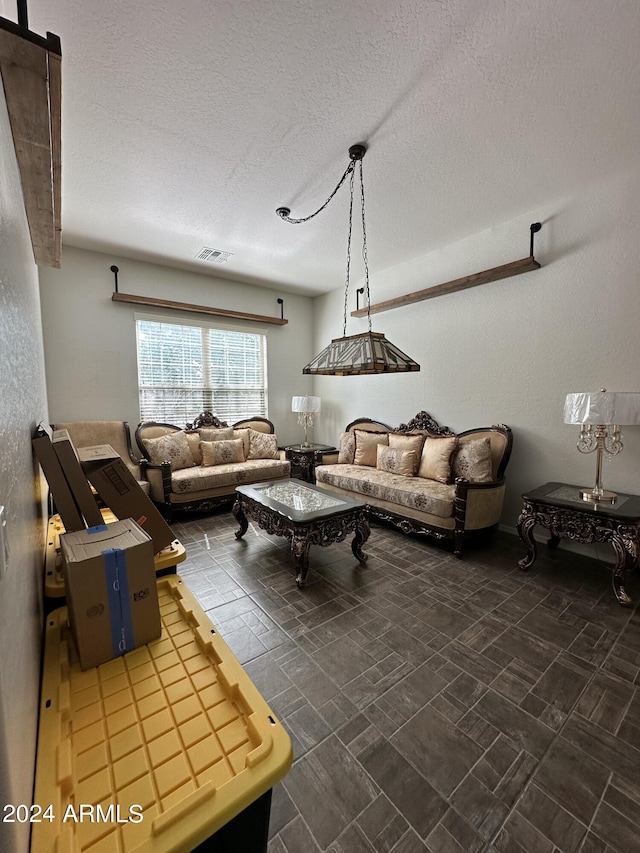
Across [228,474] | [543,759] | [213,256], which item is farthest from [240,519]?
[213,256]

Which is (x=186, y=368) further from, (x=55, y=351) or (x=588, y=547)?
(x=588, y=547)

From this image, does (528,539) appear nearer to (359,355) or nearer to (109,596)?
(359,355)

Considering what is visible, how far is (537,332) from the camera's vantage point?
10.7 ft

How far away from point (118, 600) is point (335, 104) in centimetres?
266

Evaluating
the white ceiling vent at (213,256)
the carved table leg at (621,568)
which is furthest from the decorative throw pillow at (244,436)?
the carved table leg at (621,568)

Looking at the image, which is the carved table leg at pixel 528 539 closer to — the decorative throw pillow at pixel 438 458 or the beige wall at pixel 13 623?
the decorative throw pillow at pixel 438 458

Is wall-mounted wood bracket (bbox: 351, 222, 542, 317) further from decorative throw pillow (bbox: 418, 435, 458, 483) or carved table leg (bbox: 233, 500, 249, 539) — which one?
carved table leg (bbox: 233, 500, 249, 539)

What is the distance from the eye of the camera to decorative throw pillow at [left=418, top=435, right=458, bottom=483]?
3574 millimetres

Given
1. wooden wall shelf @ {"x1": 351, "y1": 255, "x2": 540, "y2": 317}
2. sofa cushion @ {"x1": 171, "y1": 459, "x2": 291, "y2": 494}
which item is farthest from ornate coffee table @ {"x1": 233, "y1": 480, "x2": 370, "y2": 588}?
wooden wall shelf @ {"x1": 351, "y1": 255, "x2": 540, "y2": 317}

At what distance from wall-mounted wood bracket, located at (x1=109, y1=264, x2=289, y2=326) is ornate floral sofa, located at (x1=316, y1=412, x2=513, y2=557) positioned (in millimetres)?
2179

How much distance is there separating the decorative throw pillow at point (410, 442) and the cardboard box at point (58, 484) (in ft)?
10.5

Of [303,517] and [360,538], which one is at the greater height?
[303,517]

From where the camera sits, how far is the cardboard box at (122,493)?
148 cm

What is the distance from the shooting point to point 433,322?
412 cm
